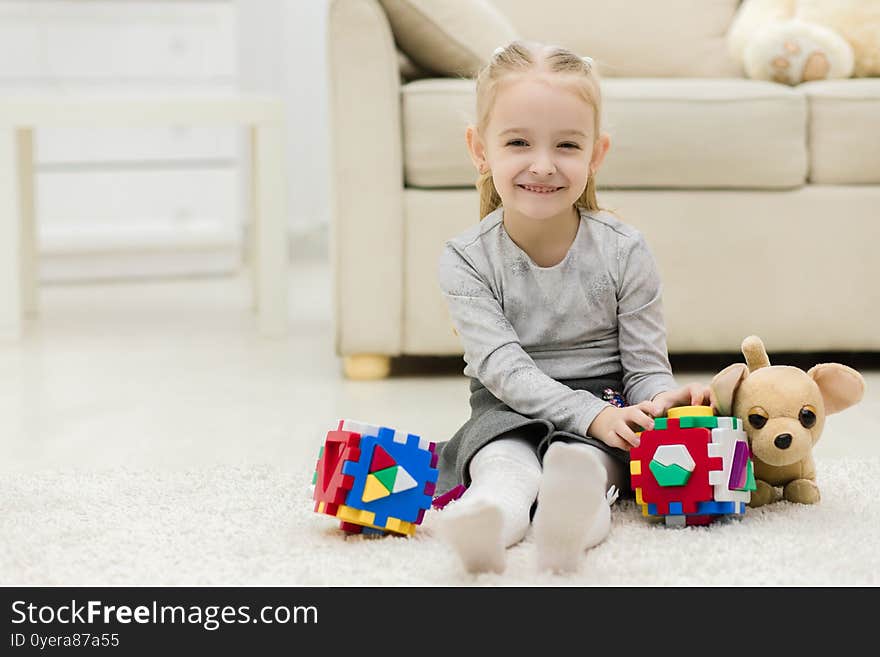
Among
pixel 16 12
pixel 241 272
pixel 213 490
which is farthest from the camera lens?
pixel 241 272

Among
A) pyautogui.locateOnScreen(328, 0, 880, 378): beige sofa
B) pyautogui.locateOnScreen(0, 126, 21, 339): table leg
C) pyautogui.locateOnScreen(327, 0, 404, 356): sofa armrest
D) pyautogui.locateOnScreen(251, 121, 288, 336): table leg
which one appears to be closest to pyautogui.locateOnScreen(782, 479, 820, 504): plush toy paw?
pyautogui.locateOnScreen(328, 0, 880, 378): beige sofa

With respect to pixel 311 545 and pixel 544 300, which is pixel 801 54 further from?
pixel 311 545

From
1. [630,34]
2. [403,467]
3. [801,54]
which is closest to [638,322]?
[403,467]

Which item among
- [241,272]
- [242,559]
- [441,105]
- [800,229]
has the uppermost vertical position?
[441,105]

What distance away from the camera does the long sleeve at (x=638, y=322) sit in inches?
46.9

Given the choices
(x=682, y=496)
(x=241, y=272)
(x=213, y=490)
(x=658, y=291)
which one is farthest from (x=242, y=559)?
(x=241, y=272)

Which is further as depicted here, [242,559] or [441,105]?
[441,105]

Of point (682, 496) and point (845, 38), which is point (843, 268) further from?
point (682, 496)

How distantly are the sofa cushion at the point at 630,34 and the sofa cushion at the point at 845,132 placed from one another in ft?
1.58

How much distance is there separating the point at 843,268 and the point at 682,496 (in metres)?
0.92

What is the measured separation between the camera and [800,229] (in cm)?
180

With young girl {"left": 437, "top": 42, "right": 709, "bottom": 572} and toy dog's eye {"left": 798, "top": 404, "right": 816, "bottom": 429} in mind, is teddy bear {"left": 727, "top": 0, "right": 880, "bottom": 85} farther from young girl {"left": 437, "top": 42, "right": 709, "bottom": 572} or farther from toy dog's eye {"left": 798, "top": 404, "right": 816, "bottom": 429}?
toy dog's eye {"left": 798, "top": 404, "right": 816, "bottom": 429}

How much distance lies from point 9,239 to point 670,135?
1.22 m

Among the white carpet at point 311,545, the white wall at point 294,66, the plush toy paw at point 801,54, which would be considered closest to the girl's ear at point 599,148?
the white carpet at point 311,545
